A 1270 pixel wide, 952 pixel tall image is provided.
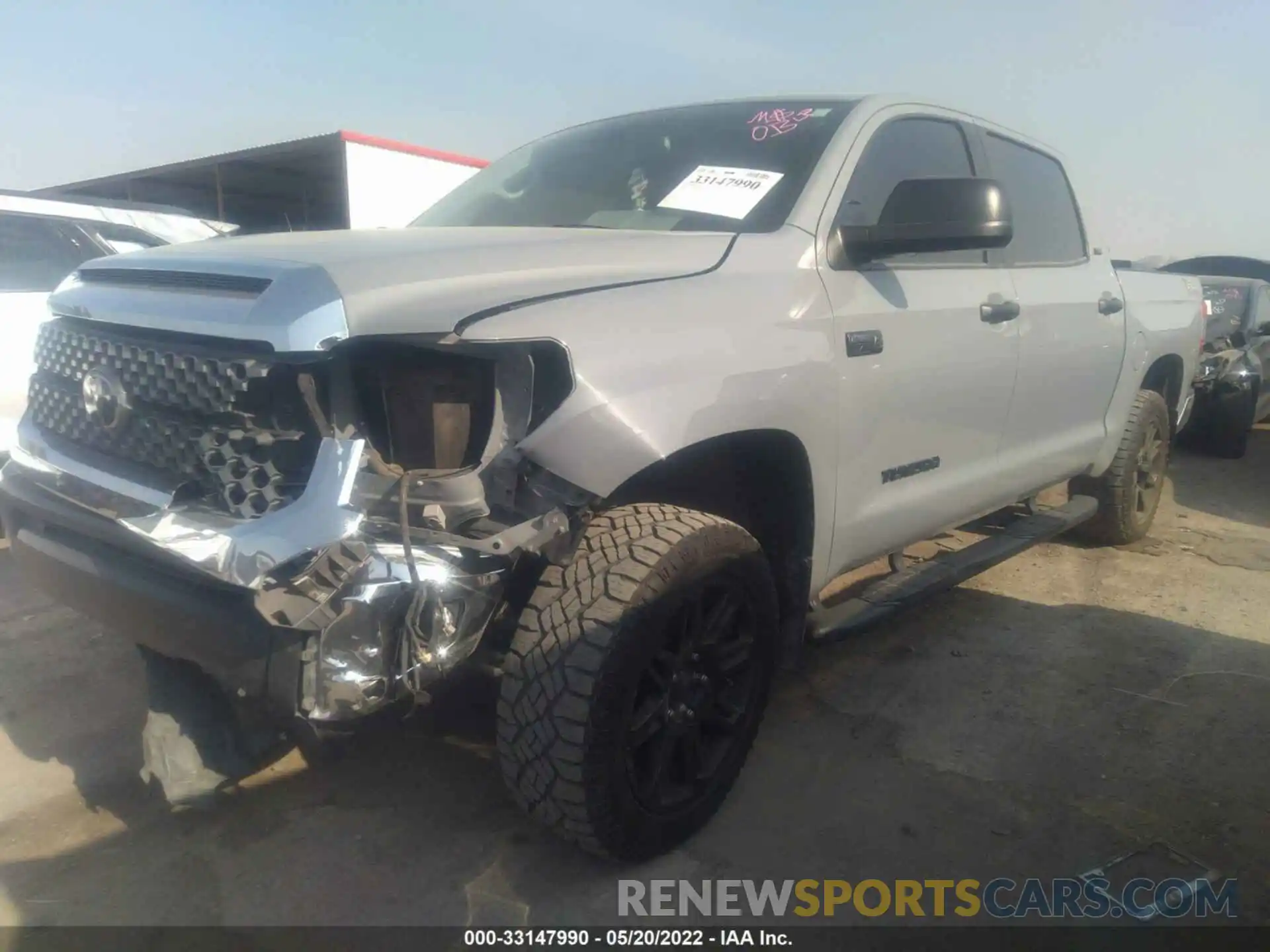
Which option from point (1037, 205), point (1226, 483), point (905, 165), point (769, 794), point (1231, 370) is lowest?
point (1226, 483)

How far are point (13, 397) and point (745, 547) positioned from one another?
414cm

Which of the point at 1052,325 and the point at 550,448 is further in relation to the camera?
the point at 1052,325

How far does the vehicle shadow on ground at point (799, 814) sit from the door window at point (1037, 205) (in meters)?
1.65

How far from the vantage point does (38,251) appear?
17.7 ft

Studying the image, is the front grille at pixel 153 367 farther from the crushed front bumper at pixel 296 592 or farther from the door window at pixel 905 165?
the door window at pixel 905 165

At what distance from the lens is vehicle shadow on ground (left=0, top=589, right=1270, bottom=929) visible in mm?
2307

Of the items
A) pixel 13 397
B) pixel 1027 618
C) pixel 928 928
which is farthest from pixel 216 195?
pixel 928 928

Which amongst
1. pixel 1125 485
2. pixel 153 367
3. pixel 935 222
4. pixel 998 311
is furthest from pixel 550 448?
pixel 1125 485

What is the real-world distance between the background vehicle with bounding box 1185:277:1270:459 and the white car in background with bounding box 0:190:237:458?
24.4 ft

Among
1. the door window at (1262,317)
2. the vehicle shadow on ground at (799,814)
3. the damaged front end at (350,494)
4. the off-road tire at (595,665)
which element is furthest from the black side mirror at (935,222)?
the door window at (1262,317)

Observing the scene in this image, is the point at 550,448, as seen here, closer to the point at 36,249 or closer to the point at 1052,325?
the point at 1052,325

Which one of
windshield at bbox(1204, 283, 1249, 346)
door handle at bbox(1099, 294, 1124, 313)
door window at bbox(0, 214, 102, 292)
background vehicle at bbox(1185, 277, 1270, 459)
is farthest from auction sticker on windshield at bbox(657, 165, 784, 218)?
windshield at bbox(1204, 283, 1249, 346)

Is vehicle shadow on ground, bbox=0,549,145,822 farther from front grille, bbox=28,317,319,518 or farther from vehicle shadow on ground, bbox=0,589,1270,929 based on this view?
front grille, bbox=28,317,319,518

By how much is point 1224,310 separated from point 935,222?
24.6 feet
